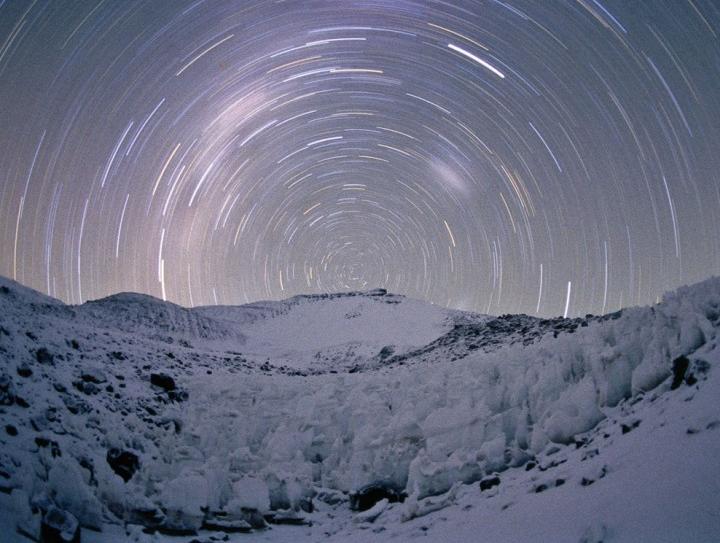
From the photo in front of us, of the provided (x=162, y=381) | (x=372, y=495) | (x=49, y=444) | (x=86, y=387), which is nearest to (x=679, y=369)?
(x=372, y=495)

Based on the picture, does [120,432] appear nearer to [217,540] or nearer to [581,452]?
[217,540]

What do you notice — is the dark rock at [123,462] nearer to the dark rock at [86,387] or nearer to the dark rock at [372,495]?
the dark rock at [86,387]

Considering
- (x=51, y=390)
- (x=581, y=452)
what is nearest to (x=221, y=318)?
(x=51, y=390)

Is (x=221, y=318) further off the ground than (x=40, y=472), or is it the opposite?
(x=221, y=318)

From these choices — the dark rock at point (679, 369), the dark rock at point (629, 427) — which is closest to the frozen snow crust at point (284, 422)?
the dark rock at point (679, 369)

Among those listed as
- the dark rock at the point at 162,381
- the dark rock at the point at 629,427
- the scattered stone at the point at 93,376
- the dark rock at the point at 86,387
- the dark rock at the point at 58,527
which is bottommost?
the dark rock at the point at 58,527

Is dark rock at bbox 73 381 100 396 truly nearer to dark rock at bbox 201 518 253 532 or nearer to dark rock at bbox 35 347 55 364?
dark rock at bbox 35 347 55 364

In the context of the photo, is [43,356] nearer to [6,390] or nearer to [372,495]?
[6,390]
